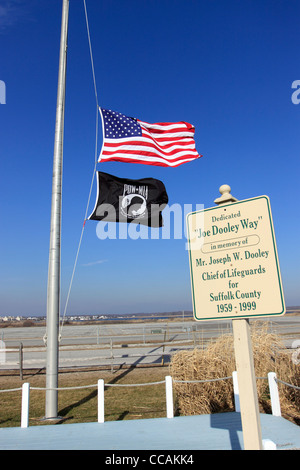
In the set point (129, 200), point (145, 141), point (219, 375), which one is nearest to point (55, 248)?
point (129, 200)

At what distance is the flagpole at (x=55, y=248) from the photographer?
7266 millimetres

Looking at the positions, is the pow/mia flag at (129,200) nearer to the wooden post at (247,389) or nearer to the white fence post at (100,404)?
the white fence post at (100,404)

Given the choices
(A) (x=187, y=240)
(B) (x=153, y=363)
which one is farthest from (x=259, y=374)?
(B) (x=153, y=363)

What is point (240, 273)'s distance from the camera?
10.1ft

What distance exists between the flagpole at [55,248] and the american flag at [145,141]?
1.28m

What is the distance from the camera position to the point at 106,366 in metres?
14.6

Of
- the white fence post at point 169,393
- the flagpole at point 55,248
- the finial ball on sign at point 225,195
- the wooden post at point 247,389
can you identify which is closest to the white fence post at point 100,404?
the flagpole at point 55,248

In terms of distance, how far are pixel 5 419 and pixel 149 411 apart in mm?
3383

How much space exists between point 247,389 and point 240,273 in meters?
1.05

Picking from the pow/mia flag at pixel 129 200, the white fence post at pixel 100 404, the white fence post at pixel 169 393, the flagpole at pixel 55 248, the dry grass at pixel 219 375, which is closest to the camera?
the white fence post at pixel 100 404

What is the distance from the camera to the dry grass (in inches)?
300

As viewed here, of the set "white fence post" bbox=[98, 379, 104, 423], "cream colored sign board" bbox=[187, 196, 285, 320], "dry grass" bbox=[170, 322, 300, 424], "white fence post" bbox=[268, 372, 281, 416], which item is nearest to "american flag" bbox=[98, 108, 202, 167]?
"dry grass" bbox=[170, 322, 300, 424]

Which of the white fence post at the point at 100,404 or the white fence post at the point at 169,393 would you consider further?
the white fence post at the point at 169,393
